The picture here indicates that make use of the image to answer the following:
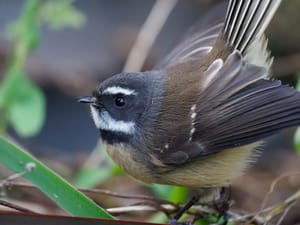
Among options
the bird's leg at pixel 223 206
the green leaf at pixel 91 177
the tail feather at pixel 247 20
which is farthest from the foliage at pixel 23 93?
the bird's leg at pixel 223 206

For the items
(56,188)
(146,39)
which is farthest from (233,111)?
(146,39)

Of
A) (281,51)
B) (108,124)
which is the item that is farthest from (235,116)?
(281,51)

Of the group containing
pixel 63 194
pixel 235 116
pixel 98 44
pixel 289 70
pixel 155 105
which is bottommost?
pixel 63 194

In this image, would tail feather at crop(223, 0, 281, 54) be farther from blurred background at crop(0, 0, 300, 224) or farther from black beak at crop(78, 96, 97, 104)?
blurred background at crop(0, 0, 300, 224)

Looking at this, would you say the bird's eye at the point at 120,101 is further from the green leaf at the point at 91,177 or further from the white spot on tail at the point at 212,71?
the green leaf at the point at 91,177

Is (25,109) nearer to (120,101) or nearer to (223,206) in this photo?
(120,101)

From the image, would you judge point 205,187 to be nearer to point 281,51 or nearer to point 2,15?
point 281,51
